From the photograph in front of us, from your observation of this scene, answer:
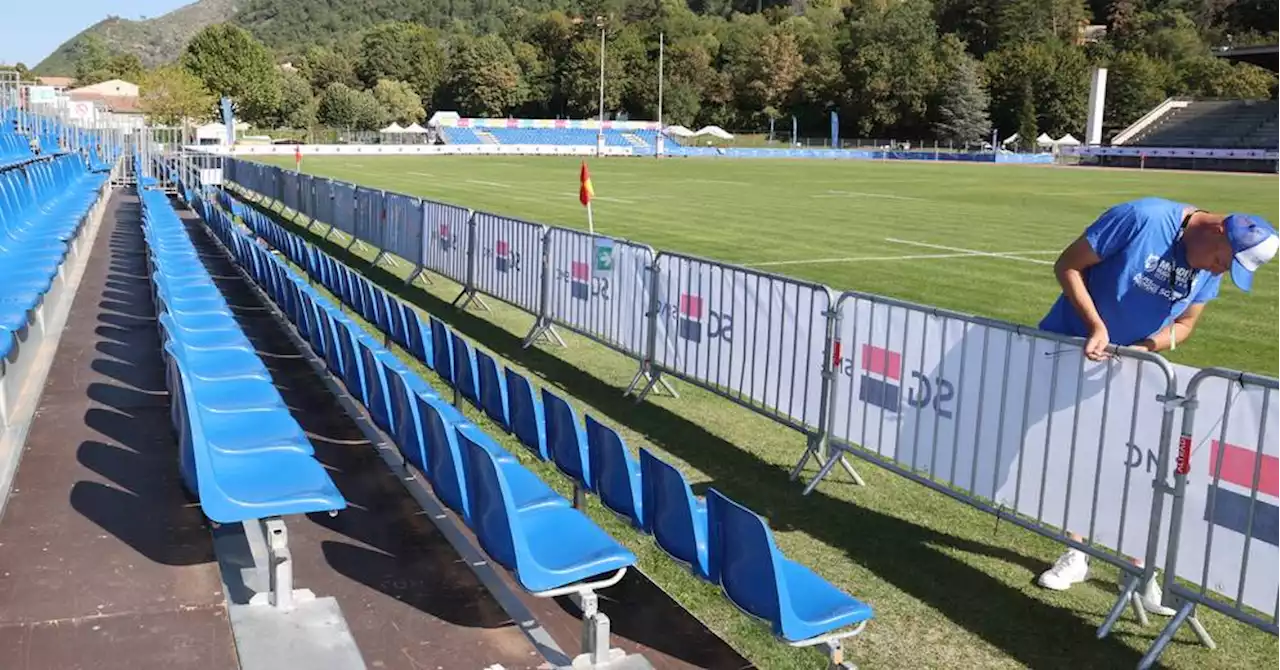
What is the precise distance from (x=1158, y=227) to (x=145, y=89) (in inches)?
2866

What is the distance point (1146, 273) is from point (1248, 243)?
19.9 inches

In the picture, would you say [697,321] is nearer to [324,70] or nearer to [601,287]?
[601,287]

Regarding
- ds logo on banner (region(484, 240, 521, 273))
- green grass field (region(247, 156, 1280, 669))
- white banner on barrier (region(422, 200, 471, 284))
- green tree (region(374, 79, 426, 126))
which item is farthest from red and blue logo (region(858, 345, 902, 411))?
green tree (region(374, 79, 426, 126))

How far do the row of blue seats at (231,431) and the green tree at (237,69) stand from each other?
104 m

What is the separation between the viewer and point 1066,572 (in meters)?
5.07

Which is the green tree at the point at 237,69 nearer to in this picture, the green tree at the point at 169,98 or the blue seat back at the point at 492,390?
the green tree at the point at 169,98

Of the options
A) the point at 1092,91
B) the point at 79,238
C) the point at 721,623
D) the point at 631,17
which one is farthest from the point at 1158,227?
the point at 631,17

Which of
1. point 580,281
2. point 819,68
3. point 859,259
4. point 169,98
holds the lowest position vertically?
point 859,259

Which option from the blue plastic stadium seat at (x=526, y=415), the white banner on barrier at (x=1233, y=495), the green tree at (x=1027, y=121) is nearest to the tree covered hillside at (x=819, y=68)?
the green tree at (x=1027, y=121)

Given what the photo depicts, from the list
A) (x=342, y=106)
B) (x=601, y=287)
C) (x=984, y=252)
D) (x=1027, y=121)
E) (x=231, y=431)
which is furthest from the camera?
(x=342, y=106)

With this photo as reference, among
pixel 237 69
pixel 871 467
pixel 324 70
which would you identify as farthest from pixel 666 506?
pixel 324 70

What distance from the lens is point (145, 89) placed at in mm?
67188

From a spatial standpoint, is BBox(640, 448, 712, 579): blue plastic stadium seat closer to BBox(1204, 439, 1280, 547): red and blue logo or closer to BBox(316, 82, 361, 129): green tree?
BBox(1204, 439, 1280, 547): red and blue logo

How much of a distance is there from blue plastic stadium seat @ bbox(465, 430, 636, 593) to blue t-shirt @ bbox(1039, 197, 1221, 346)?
8.16ft
